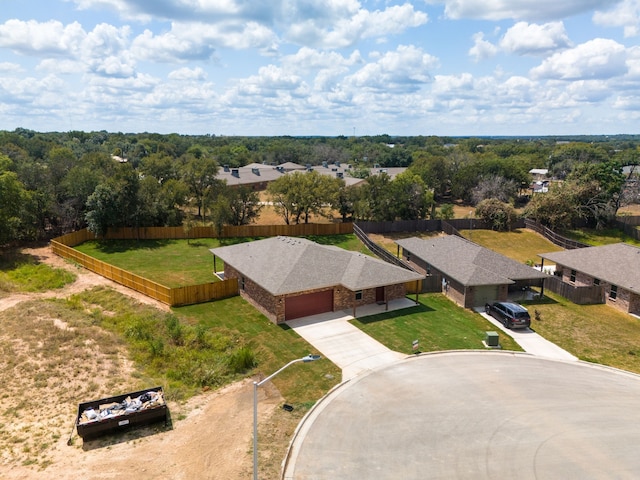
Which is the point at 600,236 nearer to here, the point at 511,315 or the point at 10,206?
the point at 511,315

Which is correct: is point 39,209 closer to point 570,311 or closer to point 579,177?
point 570,311

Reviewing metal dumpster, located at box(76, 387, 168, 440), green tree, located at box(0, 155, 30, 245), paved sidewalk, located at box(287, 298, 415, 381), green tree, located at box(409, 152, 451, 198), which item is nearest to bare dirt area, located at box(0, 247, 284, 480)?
metal dumpster, located at box(76, 387, 168, 440)

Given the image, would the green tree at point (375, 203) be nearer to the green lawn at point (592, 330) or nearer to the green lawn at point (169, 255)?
the green lawn at point (169, 255)

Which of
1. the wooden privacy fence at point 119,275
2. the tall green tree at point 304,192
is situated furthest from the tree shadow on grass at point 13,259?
the tall green tree at point 304,192

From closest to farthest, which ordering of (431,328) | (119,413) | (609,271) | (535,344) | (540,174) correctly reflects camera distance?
1. (119,413)
2. (535,344)
3. (431,328)
4. (609,271)
5. (540,174)

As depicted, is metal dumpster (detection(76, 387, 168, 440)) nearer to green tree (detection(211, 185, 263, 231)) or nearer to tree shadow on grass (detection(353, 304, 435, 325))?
tree shadow on grass (detection(353, 304, 435, 325))

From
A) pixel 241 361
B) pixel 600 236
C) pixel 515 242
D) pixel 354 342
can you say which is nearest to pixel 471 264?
pixel 354 342
